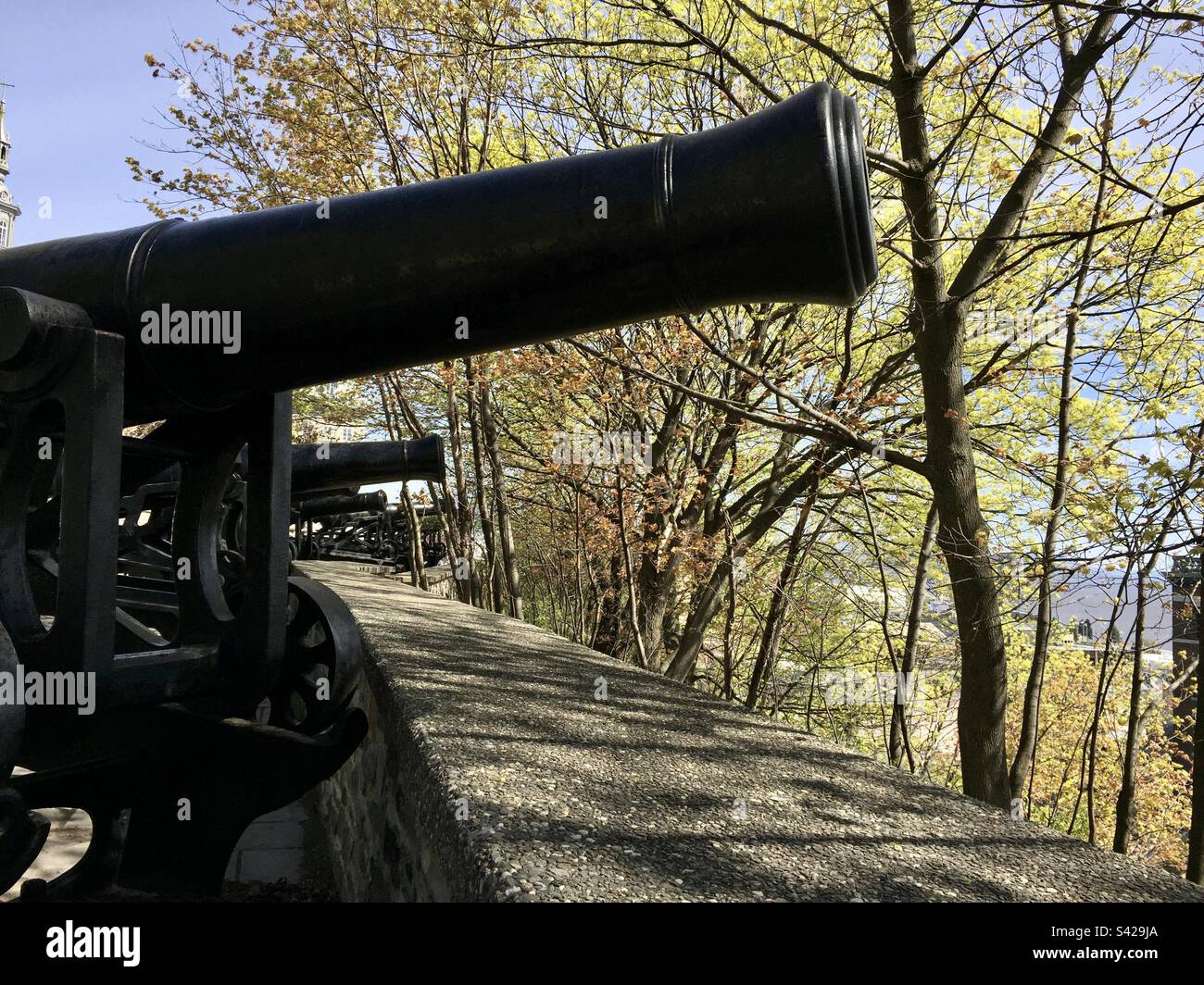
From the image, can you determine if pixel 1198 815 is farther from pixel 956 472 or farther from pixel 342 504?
pixel 342 504

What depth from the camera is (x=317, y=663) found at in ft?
9.93

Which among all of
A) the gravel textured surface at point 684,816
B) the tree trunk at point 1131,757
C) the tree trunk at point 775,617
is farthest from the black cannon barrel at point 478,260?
the tree trunk at point 775,617

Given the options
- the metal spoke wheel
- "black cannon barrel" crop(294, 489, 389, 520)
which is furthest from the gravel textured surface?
"black cannon barrel" crop(294, 489, 389, 520)

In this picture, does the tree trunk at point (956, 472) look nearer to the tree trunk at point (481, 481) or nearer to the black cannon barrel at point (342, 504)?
the tree trunk at point (481, 481)

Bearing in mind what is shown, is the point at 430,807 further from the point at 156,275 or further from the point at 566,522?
the point at 566,522

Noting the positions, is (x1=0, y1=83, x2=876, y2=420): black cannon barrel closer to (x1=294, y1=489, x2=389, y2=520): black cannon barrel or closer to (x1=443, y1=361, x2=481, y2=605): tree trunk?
(x1=443, y1=361, x2=481, y2=605): tree trunk

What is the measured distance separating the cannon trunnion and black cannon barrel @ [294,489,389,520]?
9507mm

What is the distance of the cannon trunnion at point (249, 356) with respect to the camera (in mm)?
1905

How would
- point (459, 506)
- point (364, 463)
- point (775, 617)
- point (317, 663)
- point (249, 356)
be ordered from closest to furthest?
point (249, 356) < point (317, 663) < point (364, 463) < point (775, 617) < point (459, 506)

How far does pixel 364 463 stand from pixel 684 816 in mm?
4309

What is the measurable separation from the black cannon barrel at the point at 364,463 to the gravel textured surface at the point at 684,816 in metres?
2.57

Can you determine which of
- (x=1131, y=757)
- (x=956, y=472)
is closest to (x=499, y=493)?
(x=956, y=472)

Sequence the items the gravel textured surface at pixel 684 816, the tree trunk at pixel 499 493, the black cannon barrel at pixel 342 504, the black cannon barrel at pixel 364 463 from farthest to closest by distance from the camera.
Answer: the black cannon barrel at pixel 342 504 → the tree trunk at pixel 499 493 → the black cannon barrel at pixel 364 463 → the gravel textured surface at pixel 684 816
